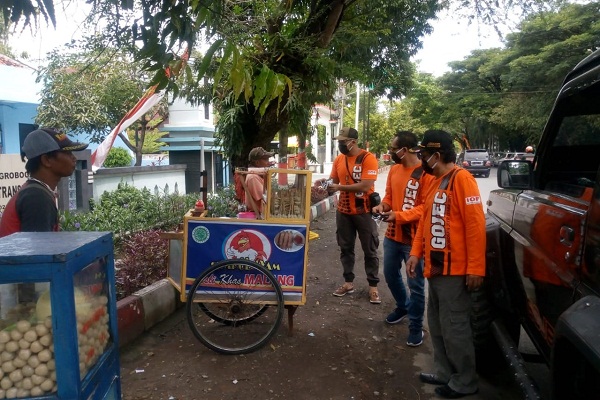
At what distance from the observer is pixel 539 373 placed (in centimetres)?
381

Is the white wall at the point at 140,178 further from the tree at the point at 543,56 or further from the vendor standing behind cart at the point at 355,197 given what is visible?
the tree at the point at 543,56

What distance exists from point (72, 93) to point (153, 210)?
266 inches

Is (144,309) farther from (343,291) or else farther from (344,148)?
(344,148)

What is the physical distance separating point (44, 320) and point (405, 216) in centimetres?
288

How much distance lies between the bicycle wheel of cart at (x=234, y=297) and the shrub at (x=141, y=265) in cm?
70

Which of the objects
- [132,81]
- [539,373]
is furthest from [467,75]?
[539,373]

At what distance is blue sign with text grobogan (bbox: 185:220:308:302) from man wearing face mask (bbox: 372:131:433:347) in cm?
76

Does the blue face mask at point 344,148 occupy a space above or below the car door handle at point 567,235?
above

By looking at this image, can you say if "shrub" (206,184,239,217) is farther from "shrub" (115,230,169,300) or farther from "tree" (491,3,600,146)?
"tree" (491,3,600,146)

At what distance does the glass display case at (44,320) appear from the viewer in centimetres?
174

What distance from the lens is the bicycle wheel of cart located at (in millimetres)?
3965

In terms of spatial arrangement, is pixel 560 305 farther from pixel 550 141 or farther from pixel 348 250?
pixel 348 250

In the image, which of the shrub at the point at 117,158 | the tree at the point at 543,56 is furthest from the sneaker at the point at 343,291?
the tree at the point at 543,56

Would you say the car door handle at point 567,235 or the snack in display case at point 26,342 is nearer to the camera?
the snack in display case at point 26,342
